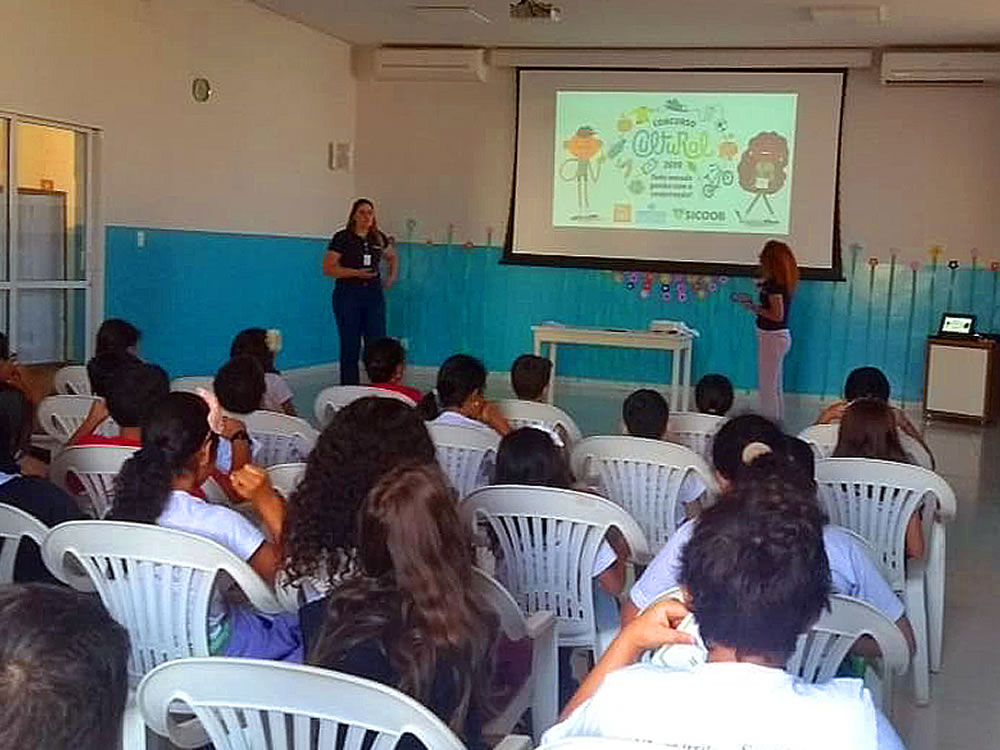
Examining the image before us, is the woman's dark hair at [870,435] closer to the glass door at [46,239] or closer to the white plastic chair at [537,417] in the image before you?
the white plastic chair at [537,417]

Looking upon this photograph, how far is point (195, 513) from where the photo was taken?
2512mm

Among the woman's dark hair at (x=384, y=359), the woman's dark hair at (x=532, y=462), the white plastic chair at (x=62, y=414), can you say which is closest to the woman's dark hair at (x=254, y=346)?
the woman's dark hair at (x=384, y=359)

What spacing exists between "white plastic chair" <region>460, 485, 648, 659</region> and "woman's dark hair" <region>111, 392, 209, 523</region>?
70 cm

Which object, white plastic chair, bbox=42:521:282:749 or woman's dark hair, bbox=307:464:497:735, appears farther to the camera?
white plastic chair, bbox=42:521:282:749

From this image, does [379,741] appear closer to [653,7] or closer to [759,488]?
[759,488]

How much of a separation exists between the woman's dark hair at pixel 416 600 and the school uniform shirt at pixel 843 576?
59cm

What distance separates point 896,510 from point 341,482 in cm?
183

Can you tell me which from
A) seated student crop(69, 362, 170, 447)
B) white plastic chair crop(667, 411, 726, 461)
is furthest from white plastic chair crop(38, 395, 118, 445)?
white plastic chair crop(667, 411, 726, 461)

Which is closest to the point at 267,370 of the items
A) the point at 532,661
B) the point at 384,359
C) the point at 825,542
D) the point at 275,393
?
the point at 275,393

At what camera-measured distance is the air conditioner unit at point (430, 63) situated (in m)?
10.5

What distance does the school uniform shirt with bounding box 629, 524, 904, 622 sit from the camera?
250 centimetres

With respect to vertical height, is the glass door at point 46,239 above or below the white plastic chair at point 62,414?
above

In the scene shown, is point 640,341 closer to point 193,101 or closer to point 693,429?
point 193,101

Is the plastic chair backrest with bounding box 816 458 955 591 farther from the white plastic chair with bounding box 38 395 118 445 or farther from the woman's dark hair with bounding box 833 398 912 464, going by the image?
the white plastic chair with bounding box 38 395 118 445
